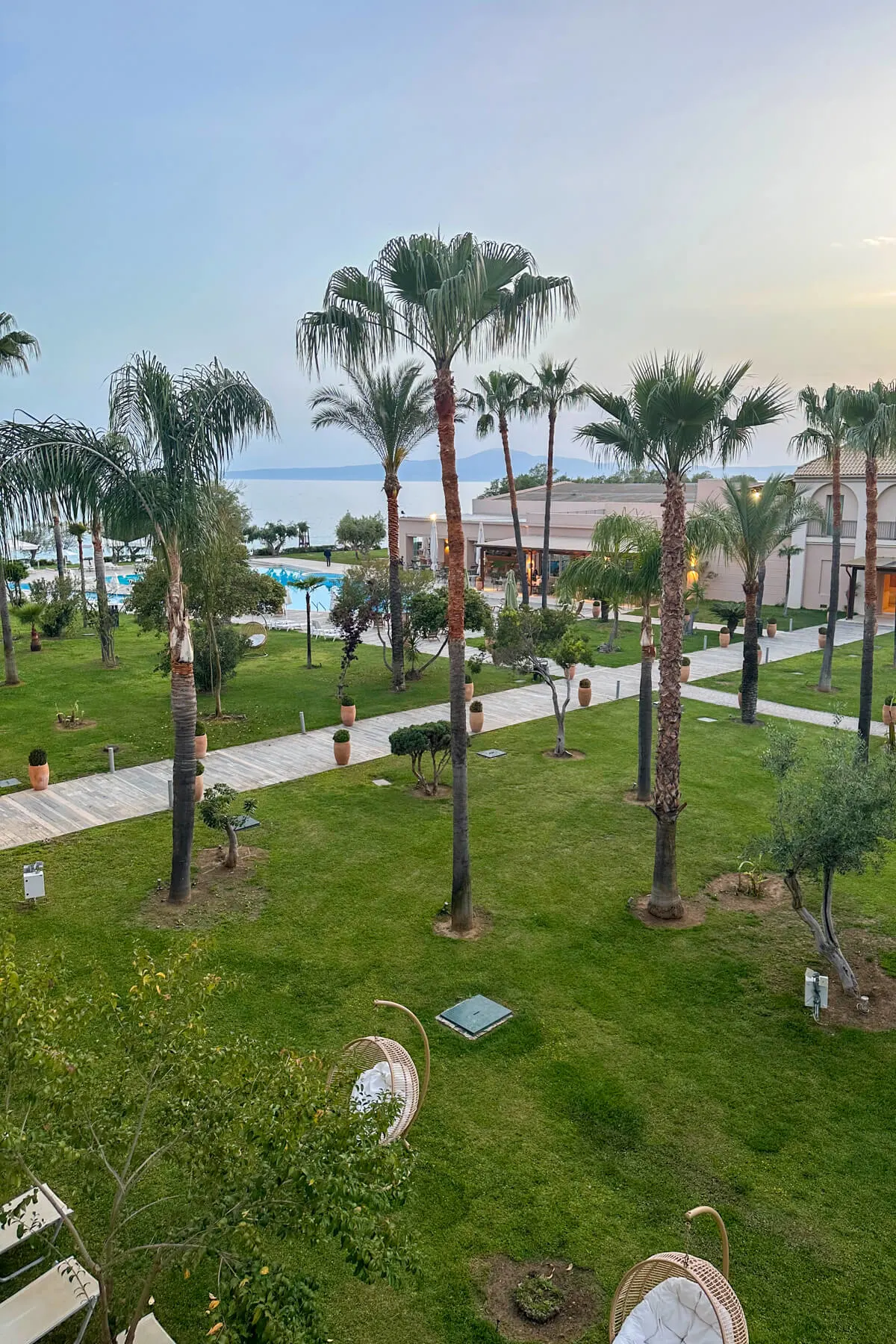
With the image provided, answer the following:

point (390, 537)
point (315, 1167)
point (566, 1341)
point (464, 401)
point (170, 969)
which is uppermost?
point (464, 401)

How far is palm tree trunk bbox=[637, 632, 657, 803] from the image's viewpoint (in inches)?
685

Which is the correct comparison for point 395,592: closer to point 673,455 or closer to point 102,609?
point 102,609

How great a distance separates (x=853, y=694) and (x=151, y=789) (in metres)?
21.0

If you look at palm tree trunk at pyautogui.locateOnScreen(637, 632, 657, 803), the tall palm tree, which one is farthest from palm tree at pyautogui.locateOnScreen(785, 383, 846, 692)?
palm tree trunk at pyautogui.locateOnScreen(637, 632, 657, 803)

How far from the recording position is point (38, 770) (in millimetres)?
18094

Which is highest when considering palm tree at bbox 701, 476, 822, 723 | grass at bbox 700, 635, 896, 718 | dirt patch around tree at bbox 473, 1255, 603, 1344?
palm tree at bbox 701, 476, 822, 723

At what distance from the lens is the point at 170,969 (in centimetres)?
549

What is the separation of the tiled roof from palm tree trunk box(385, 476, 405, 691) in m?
24.6

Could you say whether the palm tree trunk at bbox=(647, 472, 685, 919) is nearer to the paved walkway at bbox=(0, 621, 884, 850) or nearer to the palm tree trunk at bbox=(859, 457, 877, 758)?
the paved walkway at bbox=(0, 621, 884, 850)

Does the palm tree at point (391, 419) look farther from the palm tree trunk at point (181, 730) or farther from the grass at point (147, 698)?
the palm tree trunk at point (181, 730)

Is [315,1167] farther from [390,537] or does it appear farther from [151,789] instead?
[390,537]

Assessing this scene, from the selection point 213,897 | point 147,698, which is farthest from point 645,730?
point 147,698

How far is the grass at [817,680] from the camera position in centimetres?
2666

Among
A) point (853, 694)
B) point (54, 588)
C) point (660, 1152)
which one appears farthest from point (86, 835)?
point (54, 588)
